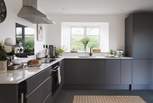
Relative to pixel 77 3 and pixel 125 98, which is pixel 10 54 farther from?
pixel 125 98

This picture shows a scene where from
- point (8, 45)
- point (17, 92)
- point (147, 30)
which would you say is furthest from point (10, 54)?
point (147, 30)

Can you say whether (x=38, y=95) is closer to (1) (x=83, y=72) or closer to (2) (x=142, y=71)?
(1) (x=83, y=72)

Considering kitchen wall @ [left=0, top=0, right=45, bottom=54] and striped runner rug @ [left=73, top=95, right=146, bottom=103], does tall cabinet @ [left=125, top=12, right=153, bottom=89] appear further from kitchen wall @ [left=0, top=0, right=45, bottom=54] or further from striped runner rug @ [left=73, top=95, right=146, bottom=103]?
kitchen wall @ [left=0, top=0, right=45, bottom=54]

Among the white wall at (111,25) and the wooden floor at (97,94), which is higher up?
the white wall at (111,25)

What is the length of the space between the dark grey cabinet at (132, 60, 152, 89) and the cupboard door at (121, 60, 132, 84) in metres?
0.11

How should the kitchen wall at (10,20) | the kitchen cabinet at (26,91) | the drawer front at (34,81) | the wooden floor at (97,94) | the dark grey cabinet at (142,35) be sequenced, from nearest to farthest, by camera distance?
the kitchen cabinet at (26,91)
the drawer front at (34,81)
the kitchen wall at (10,20)
the wooden floor at (97,94)
the dark grey cabinet at (142,35)

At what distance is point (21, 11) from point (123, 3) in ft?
7.56

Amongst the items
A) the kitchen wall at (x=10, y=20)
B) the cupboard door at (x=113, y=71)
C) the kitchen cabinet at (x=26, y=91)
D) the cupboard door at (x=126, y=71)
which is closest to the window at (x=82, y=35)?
the cupboard door at (x=113, y=71)

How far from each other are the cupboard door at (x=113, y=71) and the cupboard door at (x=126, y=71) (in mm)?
107

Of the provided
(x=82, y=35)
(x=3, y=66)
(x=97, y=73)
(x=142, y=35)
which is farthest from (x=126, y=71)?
(x=3, y=66)

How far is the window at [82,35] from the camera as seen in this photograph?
6.82 meters

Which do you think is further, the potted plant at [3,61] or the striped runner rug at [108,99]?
the striped runner rug at [108,99]

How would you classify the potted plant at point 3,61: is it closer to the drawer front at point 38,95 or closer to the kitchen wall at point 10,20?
the kitchen wall at point 10,20

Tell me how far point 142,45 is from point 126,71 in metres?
0.82
